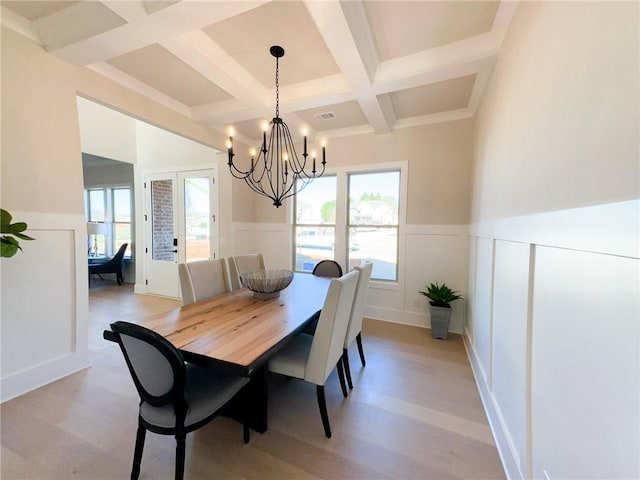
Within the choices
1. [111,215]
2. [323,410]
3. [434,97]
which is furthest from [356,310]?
[111,215]

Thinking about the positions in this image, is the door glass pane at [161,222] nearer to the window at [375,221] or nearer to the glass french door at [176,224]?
the glass french door at [176,224]

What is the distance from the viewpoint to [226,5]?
154cm

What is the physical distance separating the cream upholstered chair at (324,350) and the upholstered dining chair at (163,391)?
16.7 inches

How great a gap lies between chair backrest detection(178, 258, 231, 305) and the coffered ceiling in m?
1.68

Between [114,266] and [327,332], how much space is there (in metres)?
5.91

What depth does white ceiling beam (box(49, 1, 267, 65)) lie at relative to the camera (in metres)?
1.56

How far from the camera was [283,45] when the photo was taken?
2076 millimetres

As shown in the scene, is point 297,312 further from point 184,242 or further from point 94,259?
point 94,259

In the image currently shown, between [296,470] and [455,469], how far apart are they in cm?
87

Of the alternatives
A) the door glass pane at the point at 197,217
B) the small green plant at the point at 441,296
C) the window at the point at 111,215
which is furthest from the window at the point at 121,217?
the small green plant at the point at 441,296

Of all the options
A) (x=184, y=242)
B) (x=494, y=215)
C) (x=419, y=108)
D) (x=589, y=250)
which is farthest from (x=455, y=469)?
(x=184, y=242)

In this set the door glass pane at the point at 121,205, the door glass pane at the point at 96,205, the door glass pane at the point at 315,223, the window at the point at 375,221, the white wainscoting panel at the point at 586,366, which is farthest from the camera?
the door glass pane at the point at 96,205

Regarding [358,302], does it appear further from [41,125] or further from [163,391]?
[41,125]

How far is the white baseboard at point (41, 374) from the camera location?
192 centimetres
